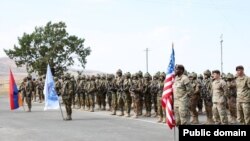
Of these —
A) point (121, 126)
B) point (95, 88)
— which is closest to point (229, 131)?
point (121, 126)

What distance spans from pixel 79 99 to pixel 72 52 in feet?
79.6

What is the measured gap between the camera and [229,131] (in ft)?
17.9

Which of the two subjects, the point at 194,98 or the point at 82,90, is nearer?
the point at 194,98

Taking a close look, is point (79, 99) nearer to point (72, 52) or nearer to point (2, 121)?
point (2, 121)

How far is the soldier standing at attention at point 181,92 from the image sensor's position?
11.4 meters

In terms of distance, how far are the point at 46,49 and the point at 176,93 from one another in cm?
3906

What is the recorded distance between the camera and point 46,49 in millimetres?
49562

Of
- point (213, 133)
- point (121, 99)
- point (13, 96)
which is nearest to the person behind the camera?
point (213, 133)

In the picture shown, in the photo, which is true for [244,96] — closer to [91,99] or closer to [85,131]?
[85,131]

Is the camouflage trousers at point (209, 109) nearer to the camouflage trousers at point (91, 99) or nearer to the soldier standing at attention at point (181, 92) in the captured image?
the soldier standing at attention at point (181, 92)

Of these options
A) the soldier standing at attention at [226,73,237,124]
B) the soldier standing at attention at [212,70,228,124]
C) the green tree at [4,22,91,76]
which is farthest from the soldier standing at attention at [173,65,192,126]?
the green tree at [4,22,91,76]

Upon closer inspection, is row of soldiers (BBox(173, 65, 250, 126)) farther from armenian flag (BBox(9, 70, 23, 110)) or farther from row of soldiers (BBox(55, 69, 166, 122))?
armenian flag (BBox(9, 70, 23, 110))

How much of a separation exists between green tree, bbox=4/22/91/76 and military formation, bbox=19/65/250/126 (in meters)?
20.9

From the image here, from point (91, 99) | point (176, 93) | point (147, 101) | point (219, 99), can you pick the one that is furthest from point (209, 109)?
point (91, 99)
